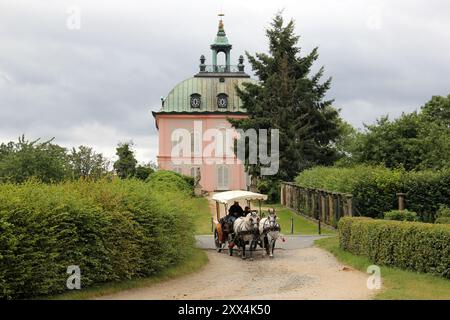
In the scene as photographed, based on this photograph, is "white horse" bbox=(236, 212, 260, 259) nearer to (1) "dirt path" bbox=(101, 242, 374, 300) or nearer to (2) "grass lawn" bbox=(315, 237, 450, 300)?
(1) "dirt path" bbox=(101, 242, 374, 300)

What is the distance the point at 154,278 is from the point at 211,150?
55964 mm

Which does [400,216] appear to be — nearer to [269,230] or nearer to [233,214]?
[269,230]

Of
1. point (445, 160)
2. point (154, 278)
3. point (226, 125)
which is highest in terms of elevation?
point (226, 125)

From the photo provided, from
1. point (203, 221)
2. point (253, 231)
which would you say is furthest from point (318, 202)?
point (253, 231)

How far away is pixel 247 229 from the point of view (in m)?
25.4

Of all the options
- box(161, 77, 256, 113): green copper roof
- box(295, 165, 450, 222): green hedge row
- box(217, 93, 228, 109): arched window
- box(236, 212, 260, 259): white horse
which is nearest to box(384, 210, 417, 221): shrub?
box(295, 165, 450, 222): green hedge row

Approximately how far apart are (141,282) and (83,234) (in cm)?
287

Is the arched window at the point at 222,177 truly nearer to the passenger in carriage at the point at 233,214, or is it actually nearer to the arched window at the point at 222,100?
the arched window at the point at 222,100

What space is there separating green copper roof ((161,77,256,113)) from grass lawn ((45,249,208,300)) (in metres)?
50.8

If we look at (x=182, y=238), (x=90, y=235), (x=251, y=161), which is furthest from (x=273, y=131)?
(x=90, y=235)

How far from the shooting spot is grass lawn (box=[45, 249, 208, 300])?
16531 millimetres

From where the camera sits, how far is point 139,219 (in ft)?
64.2

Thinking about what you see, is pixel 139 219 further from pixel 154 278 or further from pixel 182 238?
pixel 182 238
